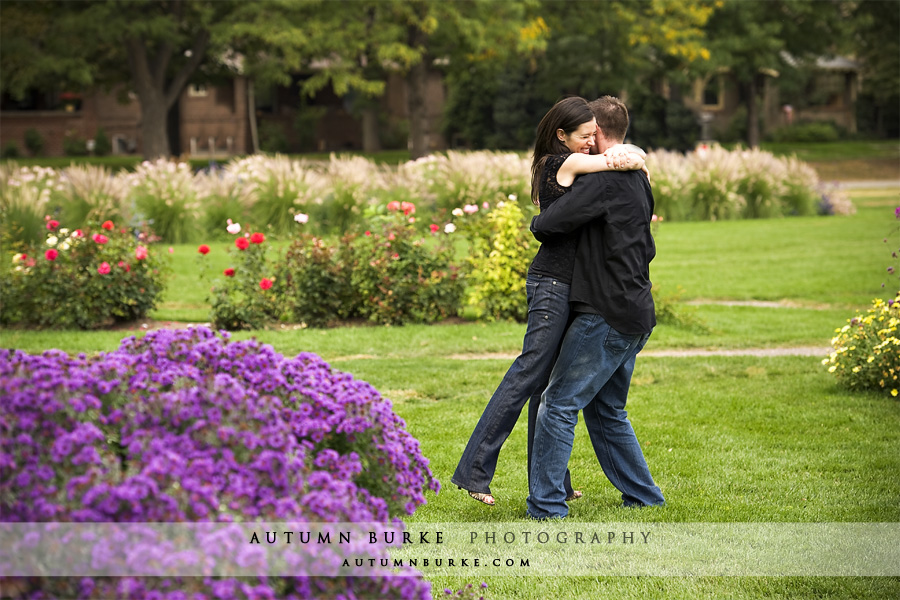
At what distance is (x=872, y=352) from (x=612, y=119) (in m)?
3.56

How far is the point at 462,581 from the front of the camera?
366 centimetres

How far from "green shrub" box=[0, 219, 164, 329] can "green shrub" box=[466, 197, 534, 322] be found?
336 centimetres

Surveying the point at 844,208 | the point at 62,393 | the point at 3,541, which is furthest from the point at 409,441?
the point at 844,208

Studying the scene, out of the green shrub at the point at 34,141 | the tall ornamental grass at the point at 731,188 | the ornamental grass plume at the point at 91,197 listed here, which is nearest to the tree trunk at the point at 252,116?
the green shrub at the point at 34,141

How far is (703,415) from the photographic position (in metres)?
6.42

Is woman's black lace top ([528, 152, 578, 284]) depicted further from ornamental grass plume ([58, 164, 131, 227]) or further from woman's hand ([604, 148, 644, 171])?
ornamental grass plume ([58, 164, 131, 227])

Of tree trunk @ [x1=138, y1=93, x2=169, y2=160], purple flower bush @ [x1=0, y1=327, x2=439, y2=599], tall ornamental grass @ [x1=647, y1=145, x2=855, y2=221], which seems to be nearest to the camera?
purple flower bush @ [x1=0, y1=327, x2=439, y2=599]

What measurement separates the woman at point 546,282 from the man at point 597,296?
2.0 inches

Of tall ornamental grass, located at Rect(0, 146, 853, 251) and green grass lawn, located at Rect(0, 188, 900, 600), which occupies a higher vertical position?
tall ornamental grass, located at Rect(0, 146, 853, 251)

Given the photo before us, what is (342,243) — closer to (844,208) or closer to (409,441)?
(409,441)

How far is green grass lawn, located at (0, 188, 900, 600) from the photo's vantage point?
434 centimetres

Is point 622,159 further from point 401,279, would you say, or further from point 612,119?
point 401,279

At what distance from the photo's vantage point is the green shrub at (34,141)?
40875 millimetres

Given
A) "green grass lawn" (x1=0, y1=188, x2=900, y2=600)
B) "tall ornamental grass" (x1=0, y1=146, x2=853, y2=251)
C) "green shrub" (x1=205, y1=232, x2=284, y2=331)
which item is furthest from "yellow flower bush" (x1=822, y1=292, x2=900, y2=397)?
"tall ornamental grass" (x1=0, y1=146, x2=853, y2=251)
